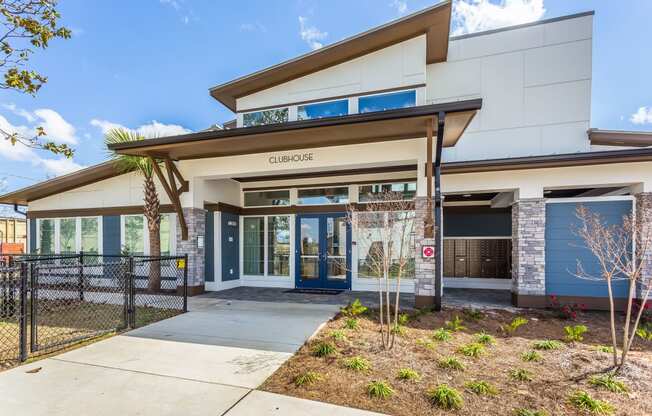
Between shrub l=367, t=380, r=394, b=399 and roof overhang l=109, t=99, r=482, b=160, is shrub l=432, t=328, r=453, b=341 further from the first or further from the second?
roof overhang l=109, t=99, r=482, b=160

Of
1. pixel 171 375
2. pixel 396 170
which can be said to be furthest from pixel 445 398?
pixel 396 170

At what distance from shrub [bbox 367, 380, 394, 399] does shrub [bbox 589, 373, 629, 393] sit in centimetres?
222

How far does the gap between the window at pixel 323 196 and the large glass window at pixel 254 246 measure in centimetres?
161

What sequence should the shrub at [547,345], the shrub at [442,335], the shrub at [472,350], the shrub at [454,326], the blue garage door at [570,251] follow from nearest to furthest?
the shrub at [472,350] < the shrub at [547,345] < the shrub at [442,335] < the shrub at [454,326] < the blue garage door at [570,251]

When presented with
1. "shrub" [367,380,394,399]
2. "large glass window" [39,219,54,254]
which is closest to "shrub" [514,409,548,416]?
"shrub" [367,380,394,399]

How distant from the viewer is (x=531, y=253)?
7285 mm

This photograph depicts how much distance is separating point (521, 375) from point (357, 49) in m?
7.96

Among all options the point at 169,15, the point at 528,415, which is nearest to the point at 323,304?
the point at 528,415

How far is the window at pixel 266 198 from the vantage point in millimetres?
10328

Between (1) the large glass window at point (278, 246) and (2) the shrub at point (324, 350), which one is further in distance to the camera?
(1) the large glass window at point (278, 246)

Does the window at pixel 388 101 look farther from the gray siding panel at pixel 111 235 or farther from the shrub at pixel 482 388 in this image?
the gray siding panel at pixel 111 235

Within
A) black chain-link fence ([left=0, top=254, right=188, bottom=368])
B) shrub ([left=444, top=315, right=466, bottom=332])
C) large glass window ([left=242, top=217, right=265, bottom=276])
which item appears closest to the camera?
black chain-link fence ([left=0, top=254, right=188, bottom=368])

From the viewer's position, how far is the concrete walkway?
3107 mm

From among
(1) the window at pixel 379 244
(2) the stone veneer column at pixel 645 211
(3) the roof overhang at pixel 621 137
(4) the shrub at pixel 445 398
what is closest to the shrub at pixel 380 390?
(4) the shrub at pixel 445 398
